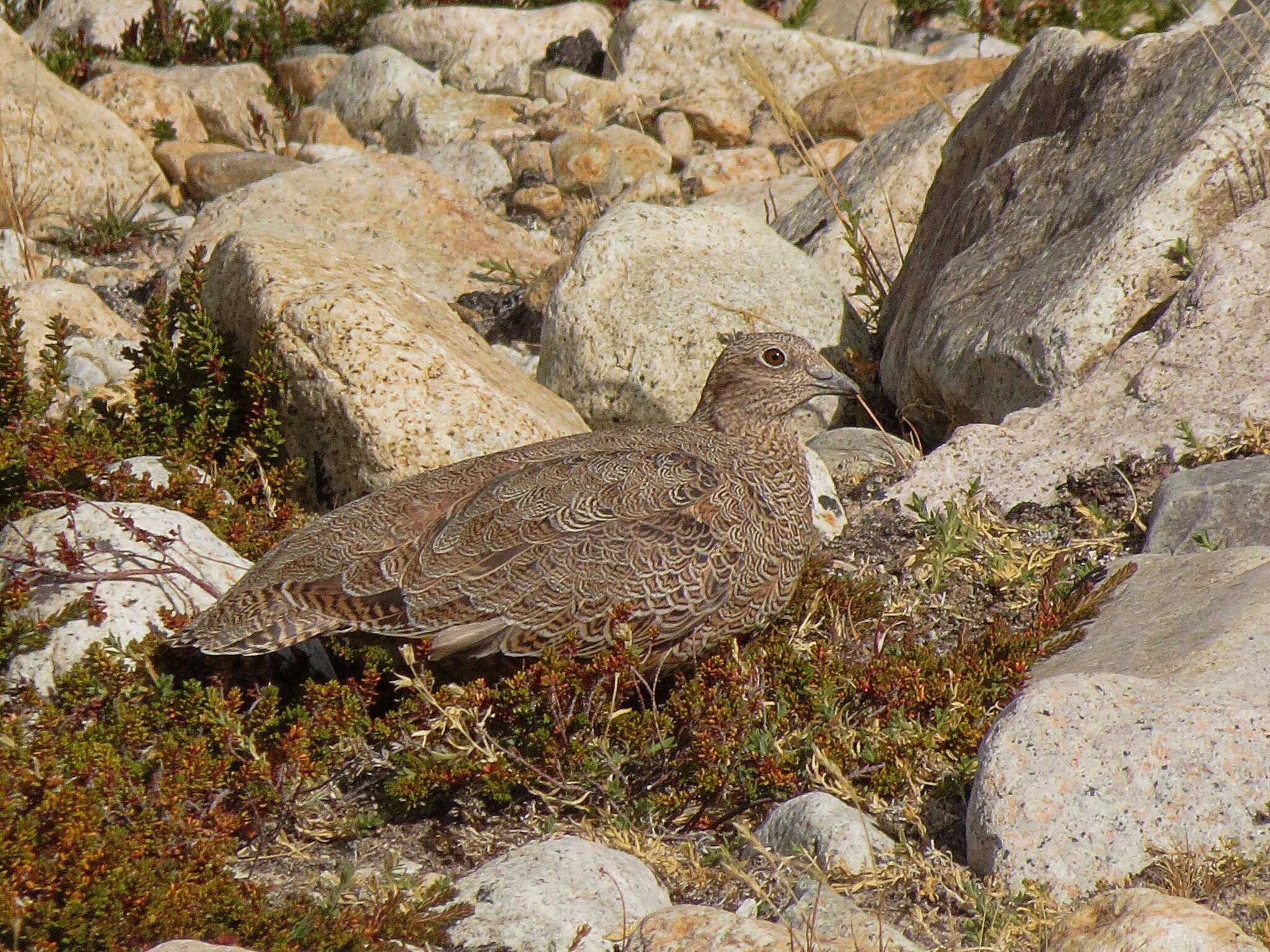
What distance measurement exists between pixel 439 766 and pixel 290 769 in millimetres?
490

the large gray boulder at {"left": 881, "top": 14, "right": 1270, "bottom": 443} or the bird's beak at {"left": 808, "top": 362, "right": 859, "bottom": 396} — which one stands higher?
the large gray boulder at {"left": 881, "top": 14, "right": 1270, "bottom": 443}

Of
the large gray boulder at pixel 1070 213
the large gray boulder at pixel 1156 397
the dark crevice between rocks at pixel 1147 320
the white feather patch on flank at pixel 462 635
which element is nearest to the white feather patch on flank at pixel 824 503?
the large gray boulder at pixel 1156 397

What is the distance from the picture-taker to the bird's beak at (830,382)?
635 centimetres

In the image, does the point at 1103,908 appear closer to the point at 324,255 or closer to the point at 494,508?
the point at 494,508

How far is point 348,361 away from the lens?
21.5 ft

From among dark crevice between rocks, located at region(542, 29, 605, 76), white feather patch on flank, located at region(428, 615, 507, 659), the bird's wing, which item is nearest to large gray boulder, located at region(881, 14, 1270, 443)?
the bird's wing

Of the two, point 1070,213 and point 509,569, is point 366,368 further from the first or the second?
point 1070,213

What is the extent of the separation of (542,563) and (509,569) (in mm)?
117

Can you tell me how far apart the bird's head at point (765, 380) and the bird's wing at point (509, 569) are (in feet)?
2.52

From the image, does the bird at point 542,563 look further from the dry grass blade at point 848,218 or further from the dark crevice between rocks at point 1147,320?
the dry grass blade at point 848,218

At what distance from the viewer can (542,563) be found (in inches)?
209

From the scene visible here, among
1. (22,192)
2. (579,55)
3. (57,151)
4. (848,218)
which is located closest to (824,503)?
(848,218)

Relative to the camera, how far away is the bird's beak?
20.8ft

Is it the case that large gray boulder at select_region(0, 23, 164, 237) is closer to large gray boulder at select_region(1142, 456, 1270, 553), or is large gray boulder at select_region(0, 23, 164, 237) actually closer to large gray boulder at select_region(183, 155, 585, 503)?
large gray boulder at select_region(183, 155, 585, 503)
